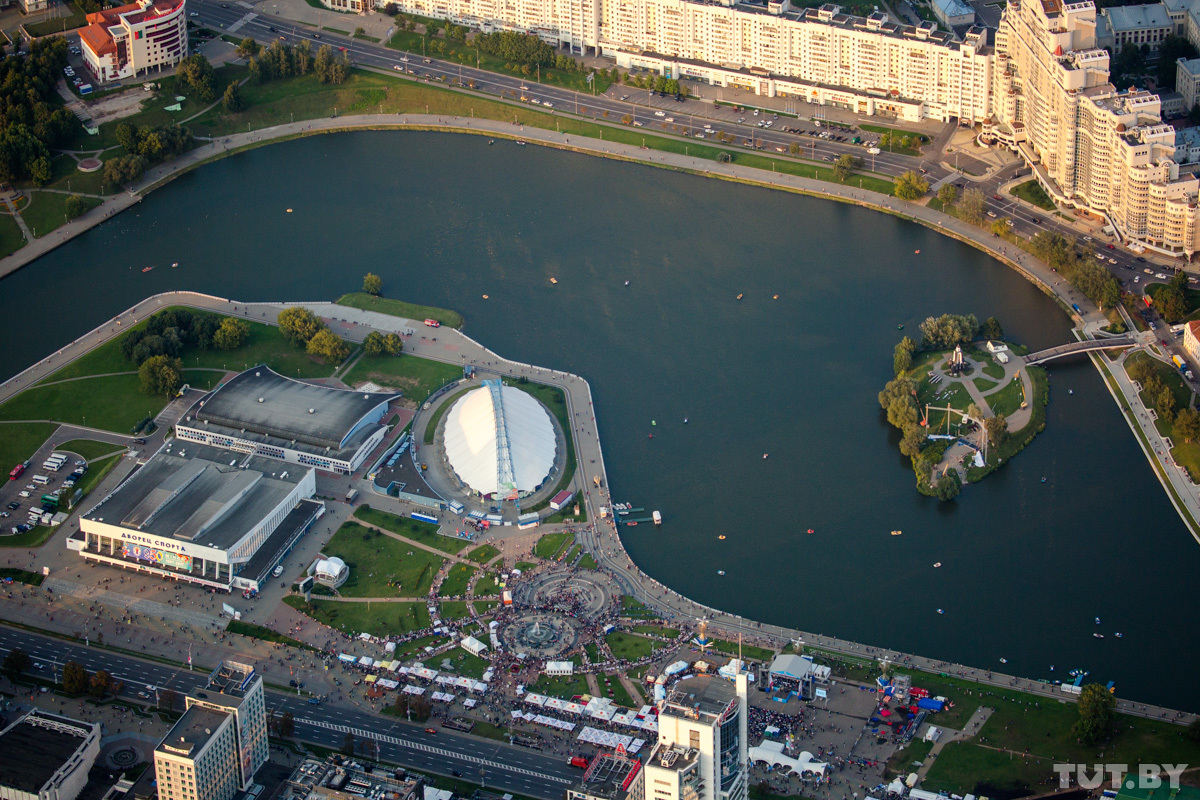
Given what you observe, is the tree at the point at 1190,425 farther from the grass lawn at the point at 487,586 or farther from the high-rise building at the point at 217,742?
the high-rise building at the point at 217,742

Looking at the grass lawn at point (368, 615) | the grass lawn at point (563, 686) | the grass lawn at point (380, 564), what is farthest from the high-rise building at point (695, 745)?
the grass lawn at point (380, 564)

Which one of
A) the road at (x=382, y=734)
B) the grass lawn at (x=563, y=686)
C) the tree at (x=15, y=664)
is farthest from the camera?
the tree at (x=15, y=664)

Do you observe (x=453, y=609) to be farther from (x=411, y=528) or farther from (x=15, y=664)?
(x=15, y=664)

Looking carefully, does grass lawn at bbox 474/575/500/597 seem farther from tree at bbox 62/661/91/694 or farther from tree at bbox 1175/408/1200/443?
→ tree at bbox 1175/408/1200/443

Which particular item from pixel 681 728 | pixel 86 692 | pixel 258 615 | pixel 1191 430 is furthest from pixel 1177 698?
pixel 86 692

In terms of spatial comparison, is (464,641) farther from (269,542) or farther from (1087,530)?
(1087,530)

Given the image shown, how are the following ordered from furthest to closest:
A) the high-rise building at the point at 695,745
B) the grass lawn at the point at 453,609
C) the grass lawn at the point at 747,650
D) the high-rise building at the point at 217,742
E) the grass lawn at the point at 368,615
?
the grass lawn at the point at 453,609 < the grass lawn at the point at 368,615 < the grass lawn at the point at 747,650 < the high-rise building at the point at 217,742 < the high-rise building at the point at 695,745
